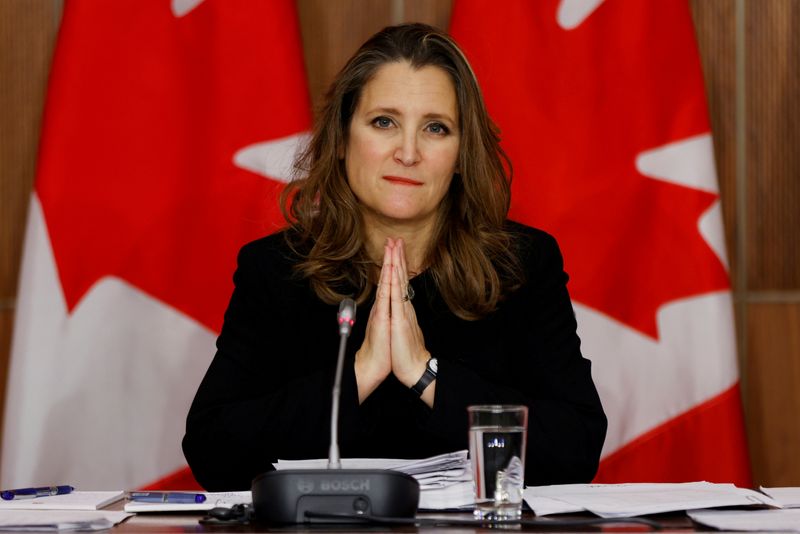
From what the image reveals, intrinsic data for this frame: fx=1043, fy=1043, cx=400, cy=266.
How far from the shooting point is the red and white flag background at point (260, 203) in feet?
9.60

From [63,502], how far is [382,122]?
116 cm

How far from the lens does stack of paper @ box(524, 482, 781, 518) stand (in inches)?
57.4

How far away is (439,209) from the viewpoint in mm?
2504

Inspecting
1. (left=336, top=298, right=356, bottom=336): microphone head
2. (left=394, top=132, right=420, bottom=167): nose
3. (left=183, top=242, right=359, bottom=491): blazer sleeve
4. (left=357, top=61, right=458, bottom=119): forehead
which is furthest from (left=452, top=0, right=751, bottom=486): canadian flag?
(left=336, top=298, right=356, bottom=336): microphone head

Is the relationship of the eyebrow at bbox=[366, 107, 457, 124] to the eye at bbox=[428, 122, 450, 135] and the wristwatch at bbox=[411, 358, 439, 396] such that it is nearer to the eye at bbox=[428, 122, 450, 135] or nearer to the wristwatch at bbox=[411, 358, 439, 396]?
the eye at bbox=[428, 122, 450, 135]

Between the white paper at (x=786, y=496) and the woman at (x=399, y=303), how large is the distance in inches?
Result: 17.3

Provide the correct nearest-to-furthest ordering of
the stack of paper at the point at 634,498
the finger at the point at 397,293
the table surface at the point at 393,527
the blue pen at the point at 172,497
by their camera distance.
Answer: the table surface at the point at 393,527
the stack of paper at the point at 634,498
the blue pen at the point at 172,497
the finger at the point at 397,293

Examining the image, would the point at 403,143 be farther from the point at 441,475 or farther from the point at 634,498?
the point at 634,498

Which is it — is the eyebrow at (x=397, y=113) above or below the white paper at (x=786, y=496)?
above

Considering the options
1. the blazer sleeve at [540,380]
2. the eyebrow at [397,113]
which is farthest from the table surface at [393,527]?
the eyebrow at [397,113]

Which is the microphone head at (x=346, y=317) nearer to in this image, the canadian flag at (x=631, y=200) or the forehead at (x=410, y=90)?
the forehead at (x=410, y=90)

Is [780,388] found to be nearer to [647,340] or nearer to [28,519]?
[647,340]

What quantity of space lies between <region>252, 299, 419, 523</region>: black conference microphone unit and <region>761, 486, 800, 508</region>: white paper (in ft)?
1.90

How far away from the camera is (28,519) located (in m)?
1.41
